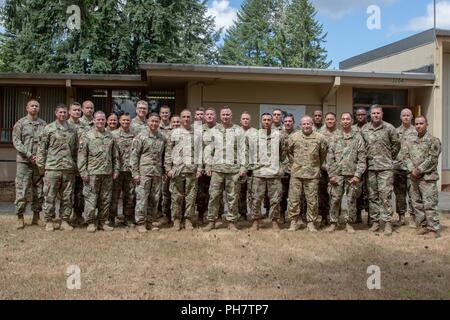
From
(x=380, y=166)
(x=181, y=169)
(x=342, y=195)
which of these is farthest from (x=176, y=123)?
(x=380, y=166)

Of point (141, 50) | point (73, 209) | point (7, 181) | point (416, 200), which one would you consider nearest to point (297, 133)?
point (416, 200)

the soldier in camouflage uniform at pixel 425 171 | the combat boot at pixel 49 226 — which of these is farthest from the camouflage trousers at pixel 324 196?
the combat boot at pixel 49 226

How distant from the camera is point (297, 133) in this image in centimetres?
815

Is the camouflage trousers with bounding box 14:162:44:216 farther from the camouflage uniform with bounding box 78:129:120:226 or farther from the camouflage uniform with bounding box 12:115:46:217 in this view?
the camouflage uniform with bounding box 78:129:120:226

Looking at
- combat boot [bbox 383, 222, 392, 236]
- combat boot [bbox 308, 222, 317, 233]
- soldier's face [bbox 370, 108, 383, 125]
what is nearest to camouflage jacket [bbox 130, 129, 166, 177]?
combat boot [bbox 308, 222, 317, 233]

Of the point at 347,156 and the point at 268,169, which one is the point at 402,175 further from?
the point at 268,169

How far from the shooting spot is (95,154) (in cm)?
785

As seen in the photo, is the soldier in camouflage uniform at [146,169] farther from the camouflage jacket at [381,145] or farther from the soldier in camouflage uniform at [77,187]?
the camouflage jacket at [381,145]

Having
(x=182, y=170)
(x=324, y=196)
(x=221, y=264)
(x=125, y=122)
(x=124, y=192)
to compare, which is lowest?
(x=221, y=264)

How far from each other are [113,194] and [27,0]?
18111mm

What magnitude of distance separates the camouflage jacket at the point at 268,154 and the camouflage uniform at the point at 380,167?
1394 mm

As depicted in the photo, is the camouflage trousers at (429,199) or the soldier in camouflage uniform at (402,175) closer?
the camouflage trousers at (429,199)

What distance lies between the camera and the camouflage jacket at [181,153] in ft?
26.2

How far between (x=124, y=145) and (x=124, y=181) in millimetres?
601
